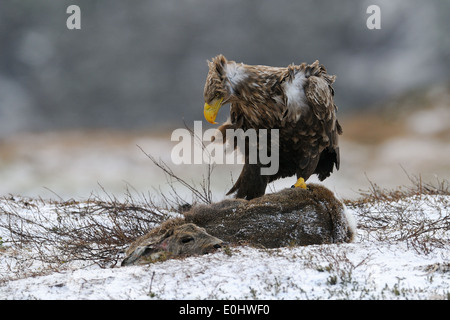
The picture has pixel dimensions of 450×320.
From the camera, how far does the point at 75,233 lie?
28.5ft

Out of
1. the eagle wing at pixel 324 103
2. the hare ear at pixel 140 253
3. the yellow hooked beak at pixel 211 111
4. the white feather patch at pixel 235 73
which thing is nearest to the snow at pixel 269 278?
the hare ear at pixel 140 253

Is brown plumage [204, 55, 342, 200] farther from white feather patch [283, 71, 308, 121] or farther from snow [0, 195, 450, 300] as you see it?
snow [0, 195, 450, 300]

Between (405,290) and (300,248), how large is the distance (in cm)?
144

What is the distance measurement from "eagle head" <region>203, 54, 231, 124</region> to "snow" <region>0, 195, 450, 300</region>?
87.3 inches

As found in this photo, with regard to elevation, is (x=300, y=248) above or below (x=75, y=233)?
above

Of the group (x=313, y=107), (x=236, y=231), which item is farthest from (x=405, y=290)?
(x=313, y=107)

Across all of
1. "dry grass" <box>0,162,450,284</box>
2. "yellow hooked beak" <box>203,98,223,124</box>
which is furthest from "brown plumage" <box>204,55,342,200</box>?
"dry grass" <box>0,162,450,284</box>

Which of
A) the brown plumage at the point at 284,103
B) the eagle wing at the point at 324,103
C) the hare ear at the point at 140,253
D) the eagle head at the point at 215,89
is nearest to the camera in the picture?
the hare ear at the point at 140,253

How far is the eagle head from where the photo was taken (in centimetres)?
657

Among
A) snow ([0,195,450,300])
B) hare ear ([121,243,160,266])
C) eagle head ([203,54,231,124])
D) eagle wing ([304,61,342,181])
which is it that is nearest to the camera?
snow ([0,195,450,300])

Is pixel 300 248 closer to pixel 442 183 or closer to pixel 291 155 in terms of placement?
pixel 291 155

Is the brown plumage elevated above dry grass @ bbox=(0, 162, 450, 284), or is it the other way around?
the brown plumage

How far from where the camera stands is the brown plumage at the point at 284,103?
22.2 feet

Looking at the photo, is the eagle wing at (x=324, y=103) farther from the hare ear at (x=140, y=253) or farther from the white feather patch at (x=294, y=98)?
the hare ear at (x=140, y=253)
